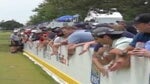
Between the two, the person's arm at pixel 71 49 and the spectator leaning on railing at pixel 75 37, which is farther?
the person's arm at pixel 71 49

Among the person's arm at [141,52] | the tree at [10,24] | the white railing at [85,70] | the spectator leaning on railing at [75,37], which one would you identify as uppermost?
the person's arm at [141,52]

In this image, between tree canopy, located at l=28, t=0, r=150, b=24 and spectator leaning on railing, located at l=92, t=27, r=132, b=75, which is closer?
spectator leaning on railing, located at l=92, t=27, r=132, b=75

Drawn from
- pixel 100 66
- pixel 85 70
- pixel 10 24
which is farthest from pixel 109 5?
pixel 10 24

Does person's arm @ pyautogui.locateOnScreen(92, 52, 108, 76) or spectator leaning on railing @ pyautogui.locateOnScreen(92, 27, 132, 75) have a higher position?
spectator leaning on railing @ pyautogui.locateOnScreen(92, 27, 132, 75)

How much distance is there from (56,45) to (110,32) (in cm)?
832

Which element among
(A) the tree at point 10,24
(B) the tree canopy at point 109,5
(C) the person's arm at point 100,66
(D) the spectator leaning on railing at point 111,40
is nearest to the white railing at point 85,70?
(C) the person's arm at point 100,66

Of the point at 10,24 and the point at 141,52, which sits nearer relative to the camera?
the point at 141,52

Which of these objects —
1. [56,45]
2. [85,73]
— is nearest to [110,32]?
[85,73]

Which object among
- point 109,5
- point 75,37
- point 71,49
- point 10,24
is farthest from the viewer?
point 10,24

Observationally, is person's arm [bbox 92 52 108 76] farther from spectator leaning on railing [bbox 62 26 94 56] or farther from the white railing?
spectator leaning on railing [bbox 62 26 94 56]

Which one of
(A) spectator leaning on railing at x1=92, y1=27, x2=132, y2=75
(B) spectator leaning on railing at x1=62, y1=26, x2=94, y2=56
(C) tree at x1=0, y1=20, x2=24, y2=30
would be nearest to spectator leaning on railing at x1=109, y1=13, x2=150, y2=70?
(A) spectator leaning on railing at x1=92, y1=27, x2=132, y2=75

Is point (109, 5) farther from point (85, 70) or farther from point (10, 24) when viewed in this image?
point (10, 24)

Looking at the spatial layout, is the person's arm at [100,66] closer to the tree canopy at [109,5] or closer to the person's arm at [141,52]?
the person's arm at [141,52]

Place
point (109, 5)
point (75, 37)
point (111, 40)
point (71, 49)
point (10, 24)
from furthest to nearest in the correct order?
1. point (10, 24)
2. point (109, 5)
3. point (71, 49)
4. point (75, 37)
5. point (111, 40)
